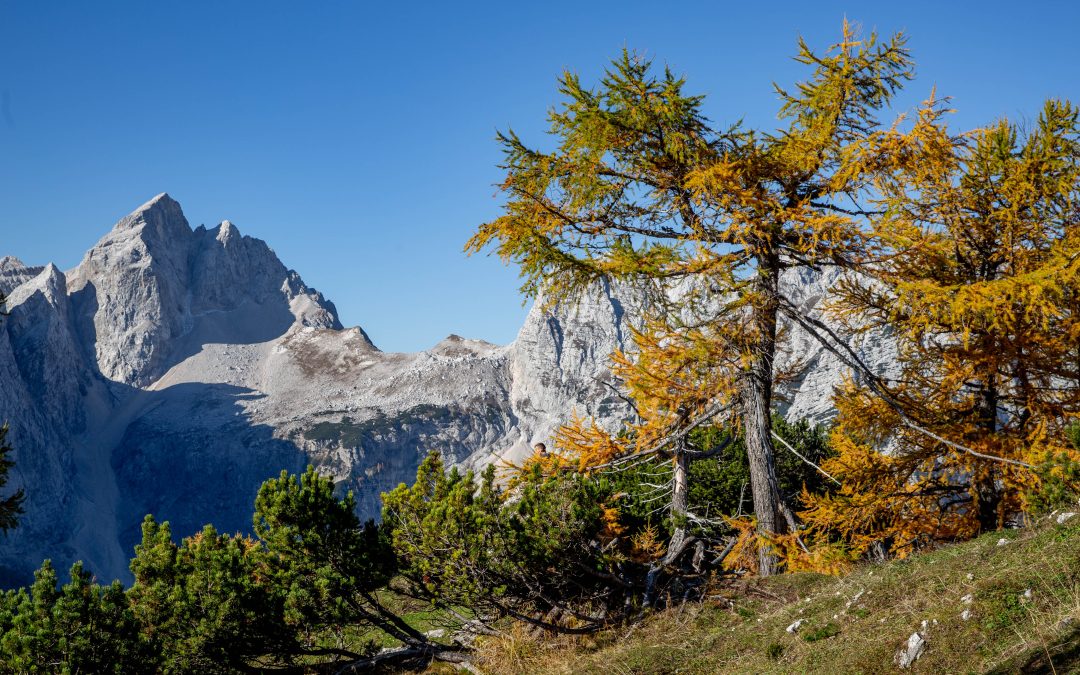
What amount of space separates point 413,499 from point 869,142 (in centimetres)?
856

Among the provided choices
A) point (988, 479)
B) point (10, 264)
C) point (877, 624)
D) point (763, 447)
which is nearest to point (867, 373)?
point (763, 447)

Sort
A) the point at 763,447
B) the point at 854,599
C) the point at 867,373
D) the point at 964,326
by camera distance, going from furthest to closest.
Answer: the point at 763,447, the point at 867,373, the point at 964,326, the point at 854,599

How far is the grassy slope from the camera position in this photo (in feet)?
20.7

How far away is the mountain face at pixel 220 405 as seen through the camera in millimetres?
148875

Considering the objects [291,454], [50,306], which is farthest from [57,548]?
[50,306]

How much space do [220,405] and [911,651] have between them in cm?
18132

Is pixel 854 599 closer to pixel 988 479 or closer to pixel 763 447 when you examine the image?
pixel 763 447

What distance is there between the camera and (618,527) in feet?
45.4

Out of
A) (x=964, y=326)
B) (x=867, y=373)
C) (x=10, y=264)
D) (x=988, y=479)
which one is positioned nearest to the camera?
(x=964, y=326)

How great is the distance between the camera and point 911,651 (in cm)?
669

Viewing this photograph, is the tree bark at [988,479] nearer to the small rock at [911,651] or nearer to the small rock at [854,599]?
the small rock at [854,599]

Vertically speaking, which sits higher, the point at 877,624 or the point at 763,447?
the point at 763,447

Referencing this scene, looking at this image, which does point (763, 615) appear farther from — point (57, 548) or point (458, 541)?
point (57, 548)

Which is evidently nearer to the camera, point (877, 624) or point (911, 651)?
point (911, 651)
